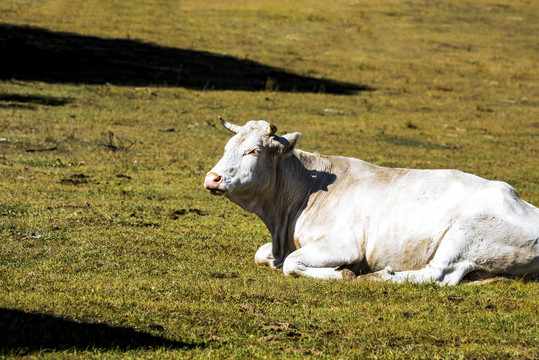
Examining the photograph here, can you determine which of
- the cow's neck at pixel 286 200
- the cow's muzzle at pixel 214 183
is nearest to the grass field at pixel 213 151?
→ the cow's neck at pixel 286 200

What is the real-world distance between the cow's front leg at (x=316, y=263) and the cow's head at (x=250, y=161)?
3.37 feet

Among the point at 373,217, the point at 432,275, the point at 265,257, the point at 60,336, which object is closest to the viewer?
the point at 60,336

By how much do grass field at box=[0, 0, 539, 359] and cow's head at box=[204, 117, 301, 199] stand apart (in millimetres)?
1012

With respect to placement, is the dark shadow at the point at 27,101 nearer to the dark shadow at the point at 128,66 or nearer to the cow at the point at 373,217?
the dark shadow at the point at 128,66

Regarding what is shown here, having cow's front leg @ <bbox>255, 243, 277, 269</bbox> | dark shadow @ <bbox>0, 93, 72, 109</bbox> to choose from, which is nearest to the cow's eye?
cow's front leg @ <bbox>255, 243, 277, 269</bbox>

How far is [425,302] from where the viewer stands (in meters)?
7.50

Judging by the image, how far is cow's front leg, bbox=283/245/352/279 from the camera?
8391mm

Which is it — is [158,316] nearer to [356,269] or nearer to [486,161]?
[356,269]

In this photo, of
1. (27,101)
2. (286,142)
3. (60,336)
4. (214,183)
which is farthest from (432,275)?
(27,101)

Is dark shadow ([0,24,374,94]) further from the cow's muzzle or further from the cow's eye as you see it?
the cow's muzzle

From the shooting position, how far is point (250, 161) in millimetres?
8773

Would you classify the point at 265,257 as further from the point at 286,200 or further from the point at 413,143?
the point at 413,143

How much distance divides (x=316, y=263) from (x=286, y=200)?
3.94 ft

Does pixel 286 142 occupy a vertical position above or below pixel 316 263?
above
